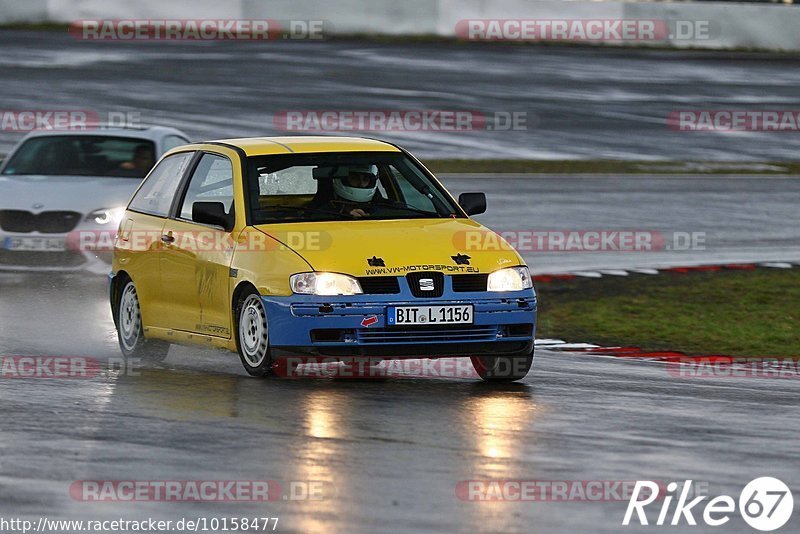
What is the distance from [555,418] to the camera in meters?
9.30

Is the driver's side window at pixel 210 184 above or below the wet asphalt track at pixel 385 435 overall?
above

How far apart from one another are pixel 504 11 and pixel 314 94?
9068mm

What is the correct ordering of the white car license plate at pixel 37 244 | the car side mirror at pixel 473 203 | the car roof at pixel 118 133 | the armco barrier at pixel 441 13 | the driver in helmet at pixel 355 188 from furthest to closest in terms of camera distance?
the armco barrier at pixel 441 13 < the car roof at pixel 118 133 < the white car license plate at pixel 37 244 < the car side mirror at pixel 473 203 < the driver in helmet at pixel 355 188

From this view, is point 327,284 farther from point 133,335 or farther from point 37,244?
point 37,244

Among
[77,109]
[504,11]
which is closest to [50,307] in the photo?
[77,109]

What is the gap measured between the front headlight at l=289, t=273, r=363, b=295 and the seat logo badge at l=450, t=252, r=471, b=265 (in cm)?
62

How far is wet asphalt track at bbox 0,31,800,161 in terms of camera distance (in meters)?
32.0

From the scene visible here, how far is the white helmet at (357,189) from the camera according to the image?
1141 cm

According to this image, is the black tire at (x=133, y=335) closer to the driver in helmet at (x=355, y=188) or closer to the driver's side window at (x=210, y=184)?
the driver's side window at (x=210, y=184)

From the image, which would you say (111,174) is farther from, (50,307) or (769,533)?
(769,533)

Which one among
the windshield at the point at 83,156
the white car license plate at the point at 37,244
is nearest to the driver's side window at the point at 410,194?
the white car license plate at the point at 37,244

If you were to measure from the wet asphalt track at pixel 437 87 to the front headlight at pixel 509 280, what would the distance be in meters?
19.1

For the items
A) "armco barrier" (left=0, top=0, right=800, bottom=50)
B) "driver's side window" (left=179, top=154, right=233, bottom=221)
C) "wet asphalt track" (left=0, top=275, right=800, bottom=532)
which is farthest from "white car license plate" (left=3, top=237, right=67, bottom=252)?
A: "armco barrier" (left=0, top=0, right=800, bottom=50)

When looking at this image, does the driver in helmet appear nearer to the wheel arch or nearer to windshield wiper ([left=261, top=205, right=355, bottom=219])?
windshield wiper ([left=261, top=205, right=355, bottom=219])
